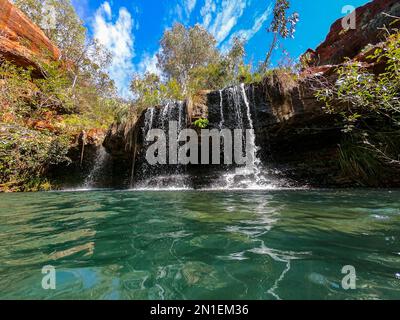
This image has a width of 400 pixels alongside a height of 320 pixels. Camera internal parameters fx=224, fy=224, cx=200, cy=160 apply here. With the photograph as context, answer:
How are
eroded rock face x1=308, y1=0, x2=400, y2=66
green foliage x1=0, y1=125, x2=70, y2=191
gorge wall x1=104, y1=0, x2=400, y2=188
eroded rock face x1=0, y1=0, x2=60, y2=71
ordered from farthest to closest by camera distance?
eroded rock face x1=0, y1=0, x2=60, y2=71, eroded rock face x1=308, y1=0, x2=400, y2=66, green foliage x1=0, y1=125, x2=70, y2=191, gorge wall x1=104, y1=0, x2=400, y2=188

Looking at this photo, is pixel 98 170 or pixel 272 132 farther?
pixel 98 170

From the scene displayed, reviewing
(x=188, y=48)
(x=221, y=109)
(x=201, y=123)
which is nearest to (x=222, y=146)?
(x=201, y=123)

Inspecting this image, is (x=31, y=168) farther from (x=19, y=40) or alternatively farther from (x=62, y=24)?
(x=62, y=24)

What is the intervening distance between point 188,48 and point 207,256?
1222 inches

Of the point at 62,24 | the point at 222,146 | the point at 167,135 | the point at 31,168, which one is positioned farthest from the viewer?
the point at 62,24

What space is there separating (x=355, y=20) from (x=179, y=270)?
Result: 22047mm

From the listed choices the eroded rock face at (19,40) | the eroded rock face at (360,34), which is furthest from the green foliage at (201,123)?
the eroded rock face at (19,40)

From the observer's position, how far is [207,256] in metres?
2.03

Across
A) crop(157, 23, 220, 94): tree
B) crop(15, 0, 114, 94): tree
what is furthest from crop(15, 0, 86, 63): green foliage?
crop(157, 23, 220, 94): tree

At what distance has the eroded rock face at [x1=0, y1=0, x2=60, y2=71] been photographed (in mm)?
14305

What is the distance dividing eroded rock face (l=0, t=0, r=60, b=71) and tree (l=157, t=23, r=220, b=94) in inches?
564

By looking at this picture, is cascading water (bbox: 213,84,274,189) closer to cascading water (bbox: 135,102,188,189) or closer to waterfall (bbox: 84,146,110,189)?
cascading water (bbox: 135,102,188,189)

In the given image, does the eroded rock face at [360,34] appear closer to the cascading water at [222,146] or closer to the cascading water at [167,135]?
the cascading water at [222,146]
